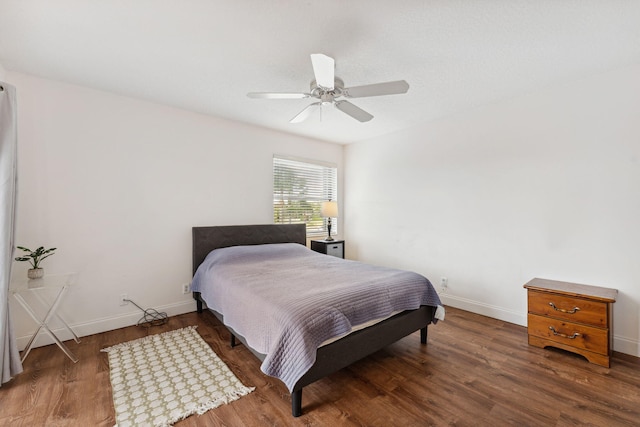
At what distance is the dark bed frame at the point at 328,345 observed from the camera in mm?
1703

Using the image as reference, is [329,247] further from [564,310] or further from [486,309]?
[564,310]

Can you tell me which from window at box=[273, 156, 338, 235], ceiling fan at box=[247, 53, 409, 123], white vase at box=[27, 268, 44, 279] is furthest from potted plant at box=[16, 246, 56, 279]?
window at box=[273, 156, 338, 235]

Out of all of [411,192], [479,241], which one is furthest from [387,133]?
[479,241]

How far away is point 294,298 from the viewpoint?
6.23 ft

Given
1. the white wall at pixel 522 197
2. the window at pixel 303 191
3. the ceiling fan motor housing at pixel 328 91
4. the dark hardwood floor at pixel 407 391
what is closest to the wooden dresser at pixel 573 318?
the dark hardwood floor at pixel 407 391

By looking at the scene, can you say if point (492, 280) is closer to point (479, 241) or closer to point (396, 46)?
point (479, 241)

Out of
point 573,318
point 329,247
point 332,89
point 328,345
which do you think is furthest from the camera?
point 329,247

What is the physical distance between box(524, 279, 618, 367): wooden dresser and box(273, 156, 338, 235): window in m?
3.04

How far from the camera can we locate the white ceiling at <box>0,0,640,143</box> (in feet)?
5.50

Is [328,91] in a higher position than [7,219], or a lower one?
higher

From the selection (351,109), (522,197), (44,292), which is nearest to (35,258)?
(44,292)

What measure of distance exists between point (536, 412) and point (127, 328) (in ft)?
11.8

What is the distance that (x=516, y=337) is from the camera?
8.80 feet

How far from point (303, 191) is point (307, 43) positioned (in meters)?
2.70
